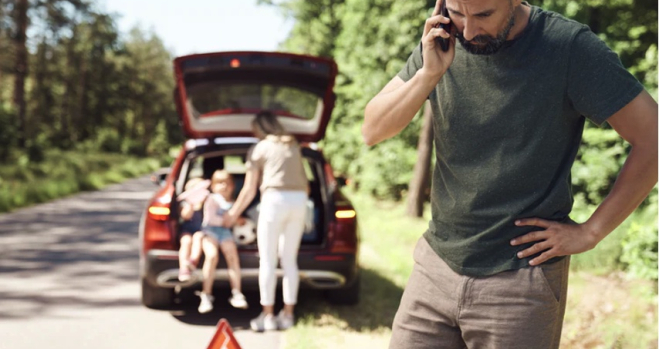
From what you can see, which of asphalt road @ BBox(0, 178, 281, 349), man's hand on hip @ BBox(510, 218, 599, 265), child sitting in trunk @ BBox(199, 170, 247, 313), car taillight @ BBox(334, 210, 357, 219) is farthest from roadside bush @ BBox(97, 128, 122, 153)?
man's hand on hip @ BBox(510, 218, 599, 265)

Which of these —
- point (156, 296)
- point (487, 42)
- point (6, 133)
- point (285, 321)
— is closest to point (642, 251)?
point (285, 321)

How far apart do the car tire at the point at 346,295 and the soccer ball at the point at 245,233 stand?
0.95m

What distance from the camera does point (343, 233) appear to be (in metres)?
6.46

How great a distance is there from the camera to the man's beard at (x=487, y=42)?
76.7 inches

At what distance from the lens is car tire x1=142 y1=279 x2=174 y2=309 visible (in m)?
6.69

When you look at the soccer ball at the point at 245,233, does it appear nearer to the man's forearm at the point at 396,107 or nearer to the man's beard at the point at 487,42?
the man's forearm at the point at 396,107

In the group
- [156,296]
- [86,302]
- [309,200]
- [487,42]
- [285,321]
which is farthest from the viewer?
[309,200]

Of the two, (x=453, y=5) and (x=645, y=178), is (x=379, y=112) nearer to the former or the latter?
(x=453, y=5)

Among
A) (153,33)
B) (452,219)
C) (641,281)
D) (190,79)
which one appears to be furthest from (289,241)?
(153,33)

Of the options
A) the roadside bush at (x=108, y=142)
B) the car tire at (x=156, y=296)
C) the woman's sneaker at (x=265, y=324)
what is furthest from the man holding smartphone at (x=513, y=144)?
the roadside bush at (x=108, y=142)

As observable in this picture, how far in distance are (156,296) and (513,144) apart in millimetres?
5345

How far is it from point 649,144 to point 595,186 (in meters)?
8.39

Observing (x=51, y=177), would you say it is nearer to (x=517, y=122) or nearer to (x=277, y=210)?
(x=277, y=210)

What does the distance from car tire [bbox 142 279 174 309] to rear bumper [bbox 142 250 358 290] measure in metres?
0.33
